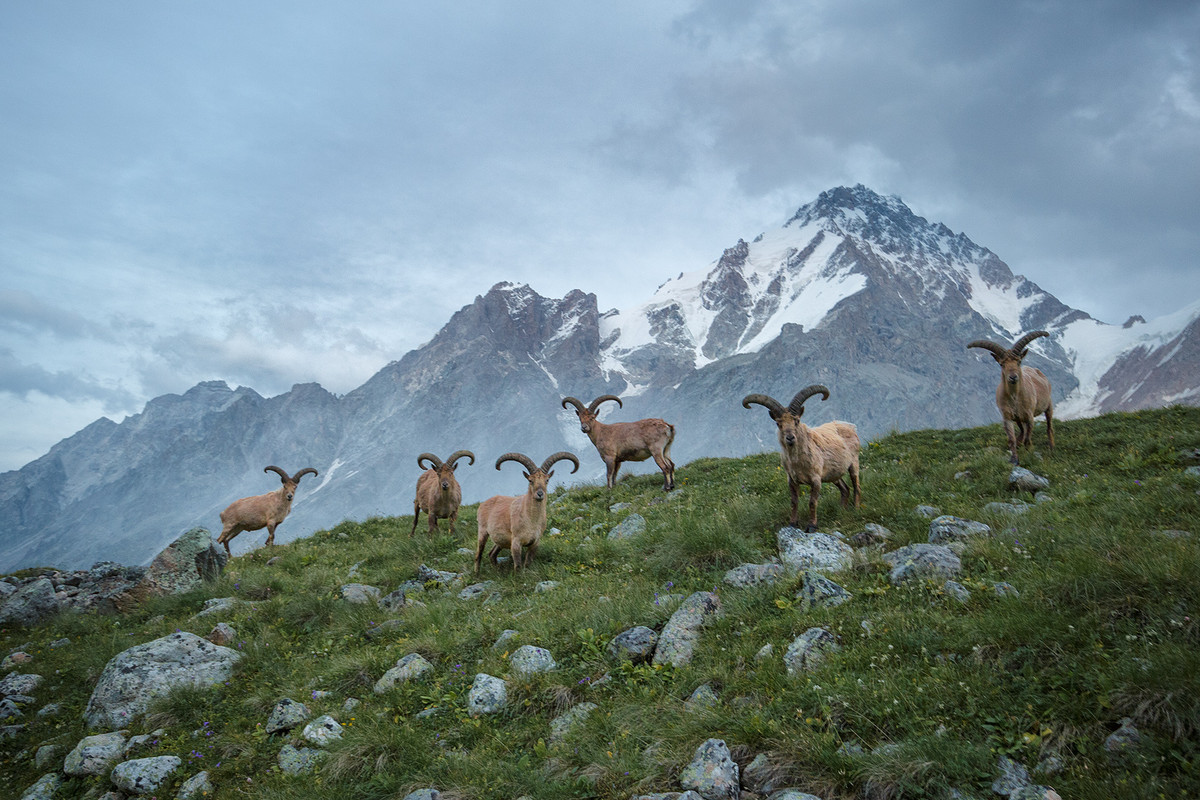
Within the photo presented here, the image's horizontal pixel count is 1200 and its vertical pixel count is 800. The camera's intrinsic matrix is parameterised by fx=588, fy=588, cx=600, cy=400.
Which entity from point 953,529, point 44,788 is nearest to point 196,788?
point 44,788

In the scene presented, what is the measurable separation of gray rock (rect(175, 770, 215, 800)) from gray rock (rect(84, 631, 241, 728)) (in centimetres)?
218

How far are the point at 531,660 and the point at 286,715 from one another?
3.27 m

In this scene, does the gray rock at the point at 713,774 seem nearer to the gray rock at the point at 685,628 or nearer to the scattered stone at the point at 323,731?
the gray rock at the point at 685,628

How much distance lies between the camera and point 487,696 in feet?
22.6

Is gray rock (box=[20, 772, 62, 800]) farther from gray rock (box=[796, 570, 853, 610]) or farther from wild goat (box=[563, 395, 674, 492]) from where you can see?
wild goat (box=[563, 395, 674, 492])

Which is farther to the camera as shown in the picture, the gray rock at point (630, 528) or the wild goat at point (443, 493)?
the wild goat at point (443, 493)

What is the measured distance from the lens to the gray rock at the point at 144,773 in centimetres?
691

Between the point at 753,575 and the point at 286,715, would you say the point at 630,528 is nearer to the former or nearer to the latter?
the point at 753,575

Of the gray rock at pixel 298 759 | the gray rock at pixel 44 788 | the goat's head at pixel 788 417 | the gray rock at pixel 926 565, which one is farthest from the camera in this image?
the goat's head at pixel 788 417

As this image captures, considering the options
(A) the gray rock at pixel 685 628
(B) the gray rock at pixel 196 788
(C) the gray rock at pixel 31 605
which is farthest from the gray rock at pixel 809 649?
(C) the gray rock at pixel 31 605

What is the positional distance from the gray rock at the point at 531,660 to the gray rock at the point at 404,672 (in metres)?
1.30

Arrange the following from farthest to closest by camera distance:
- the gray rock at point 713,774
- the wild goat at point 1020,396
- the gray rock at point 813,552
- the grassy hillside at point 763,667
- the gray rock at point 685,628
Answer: the wild goat at point 1020,396
the gray rock at point 813,552
the gray rock at point 685,628
the gray rock at point 713,774
the grassy hillside at point 763,667

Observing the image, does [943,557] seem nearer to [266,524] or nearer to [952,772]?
[952,772]

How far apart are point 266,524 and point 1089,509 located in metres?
22.1
